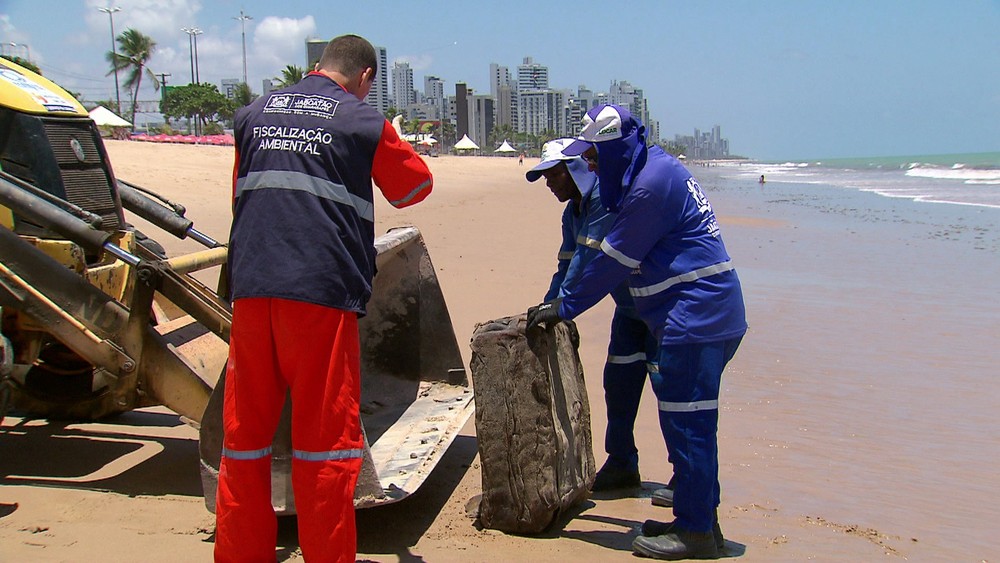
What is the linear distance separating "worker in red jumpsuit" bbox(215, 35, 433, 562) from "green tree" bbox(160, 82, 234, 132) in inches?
3146

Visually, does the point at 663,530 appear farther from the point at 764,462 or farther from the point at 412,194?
the point at 412,194

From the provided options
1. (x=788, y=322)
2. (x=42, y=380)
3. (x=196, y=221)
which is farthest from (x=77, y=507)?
(x=196, y=221)

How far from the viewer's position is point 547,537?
3922 millimetres

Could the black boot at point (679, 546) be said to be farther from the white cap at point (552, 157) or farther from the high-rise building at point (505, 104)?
the high-rise building at point (505, 104)

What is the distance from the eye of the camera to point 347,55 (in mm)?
3334

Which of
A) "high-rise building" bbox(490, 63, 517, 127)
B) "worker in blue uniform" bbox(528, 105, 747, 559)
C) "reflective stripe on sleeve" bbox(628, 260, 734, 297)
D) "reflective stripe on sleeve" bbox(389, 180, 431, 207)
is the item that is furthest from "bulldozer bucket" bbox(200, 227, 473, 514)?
"high-rise building" bbox(490, 63, 517, 127)

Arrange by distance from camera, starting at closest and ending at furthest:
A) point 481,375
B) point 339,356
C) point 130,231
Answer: point 339,356 < point 481,375 < point 130,231

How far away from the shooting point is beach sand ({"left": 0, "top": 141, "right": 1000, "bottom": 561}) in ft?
12.6

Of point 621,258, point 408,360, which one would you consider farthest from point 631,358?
point 408,360

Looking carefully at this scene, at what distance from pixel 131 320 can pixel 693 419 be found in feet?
8.55

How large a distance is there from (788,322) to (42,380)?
21.5ft

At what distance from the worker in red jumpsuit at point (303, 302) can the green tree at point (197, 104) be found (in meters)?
79.9

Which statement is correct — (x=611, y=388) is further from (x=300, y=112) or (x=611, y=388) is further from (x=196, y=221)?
(x=196, y=221)

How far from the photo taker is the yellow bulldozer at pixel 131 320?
4.10 metres
